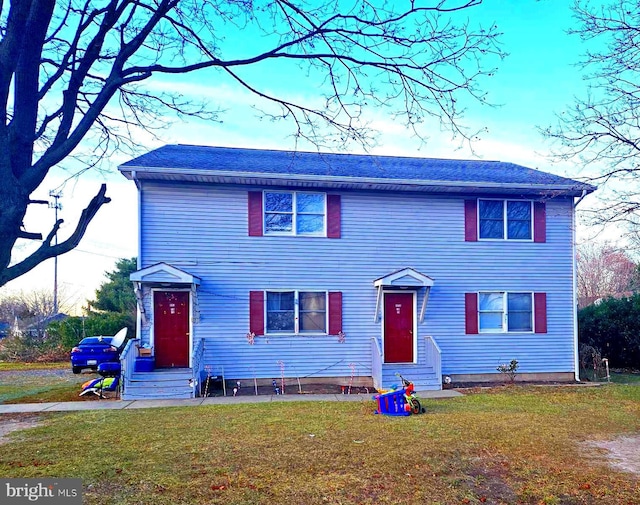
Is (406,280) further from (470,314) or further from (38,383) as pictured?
(38,383)

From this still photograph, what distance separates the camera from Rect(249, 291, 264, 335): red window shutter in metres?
12.0

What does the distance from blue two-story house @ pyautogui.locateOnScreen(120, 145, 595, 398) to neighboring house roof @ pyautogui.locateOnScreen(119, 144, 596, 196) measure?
63mm

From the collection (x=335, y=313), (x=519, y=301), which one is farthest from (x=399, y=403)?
(x=519, y=301)

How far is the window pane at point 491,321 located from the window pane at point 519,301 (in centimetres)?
42

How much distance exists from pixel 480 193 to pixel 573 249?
3.16m

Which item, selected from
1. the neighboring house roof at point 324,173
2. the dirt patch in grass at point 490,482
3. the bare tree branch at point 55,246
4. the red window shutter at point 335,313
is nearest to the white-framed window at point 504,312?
the neighboring house roof at point 324,173

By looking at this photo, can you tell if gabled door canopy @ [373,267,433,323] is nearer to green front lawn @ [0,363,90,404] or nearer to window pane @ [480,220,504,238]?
window pane @ [480,220,504,238]

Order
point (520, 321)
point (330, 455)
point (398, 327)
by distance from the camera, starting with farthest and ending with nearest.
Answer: point (520, 321) → point (398, 327) → point (330, 455)

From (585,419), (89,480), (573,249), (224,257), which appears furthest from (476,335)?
(89,480)

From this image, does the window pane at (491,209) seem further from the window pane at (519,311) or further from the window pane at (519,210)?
the window pane at (519,311)

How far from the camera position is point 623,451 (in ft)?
21.2

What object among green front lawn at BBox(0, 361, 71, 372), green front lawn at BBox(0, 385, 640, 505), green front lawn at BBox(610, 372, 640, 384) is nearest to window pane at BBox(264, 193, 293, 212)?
green front lawn at BBox(0, 385, 640, 505)

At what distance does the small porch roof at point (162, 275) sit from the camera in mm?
10859

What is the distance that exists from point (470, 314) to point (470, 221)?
259 cm
